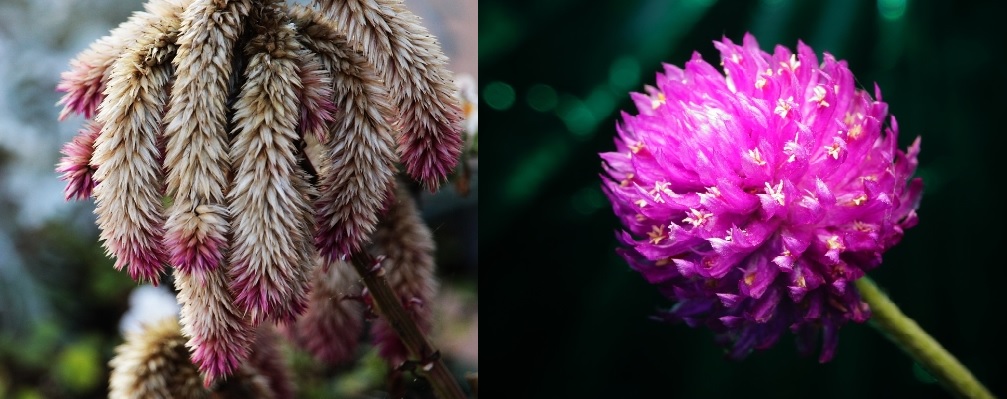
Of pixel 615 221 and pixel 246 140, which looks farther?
pixel 615 221

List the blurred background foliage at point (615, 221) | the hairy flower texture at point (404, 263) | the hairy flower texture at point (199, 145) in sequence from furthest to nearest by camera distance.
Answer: the hairy flower texture at point (404, 263)
the blurred background foliage at point (615, 221)
the hairy flower texture at point (199, 145)

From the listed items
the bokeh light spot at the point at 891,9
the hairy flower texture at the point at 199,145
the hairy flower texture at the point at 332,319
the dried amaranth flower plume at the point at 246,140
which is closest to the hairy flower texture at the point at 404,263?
the hairy flower texture at the point at 332,319

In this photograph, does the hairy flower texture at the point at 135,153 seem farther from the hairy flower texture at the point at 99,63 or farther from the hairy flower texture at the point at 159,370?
the hairy flower texture at the point at 159,370

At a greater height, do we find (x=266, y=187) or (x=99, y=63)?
(x=99, y=63)

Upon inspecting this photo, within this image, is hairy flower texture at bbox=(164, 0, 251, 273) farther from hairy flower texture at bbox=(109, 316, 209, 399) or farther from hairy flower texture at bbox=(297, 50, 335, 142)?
hairy flower texture at bbox=(109, 316, 209, 399)

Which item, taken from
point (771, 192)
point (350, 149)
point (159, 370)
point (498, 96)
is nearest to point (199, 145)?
point (350, 149)

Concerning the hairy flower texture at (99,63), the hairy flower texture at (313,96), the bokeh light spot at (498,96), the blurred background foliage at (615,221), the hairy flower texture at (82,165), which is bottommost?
the blurred background foliage at (615,221)

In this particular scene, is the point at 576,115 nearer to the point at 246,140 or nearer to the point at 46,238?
the point at 246,140
